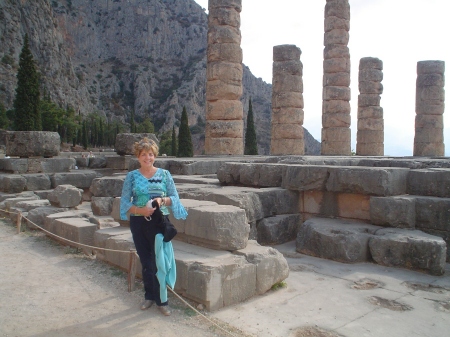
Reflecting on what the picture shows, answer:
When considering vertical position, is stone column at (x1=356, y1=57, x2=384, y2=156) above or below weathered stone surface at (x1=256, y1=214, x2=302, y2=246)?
above

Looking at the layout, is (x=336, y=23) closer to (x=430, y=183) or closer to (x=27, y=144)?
(x=27, y=144)

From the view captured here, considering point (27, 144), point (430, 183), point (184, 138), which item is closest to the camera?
point (430, 183)

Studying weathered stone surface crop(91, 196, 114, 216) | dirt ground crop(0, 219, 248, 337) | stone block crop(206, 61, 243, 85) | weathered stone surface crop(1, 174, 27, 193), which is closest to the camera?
dirt ground crop(0, 219, 248, 337)

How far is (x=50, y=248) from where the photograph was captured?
646 cm

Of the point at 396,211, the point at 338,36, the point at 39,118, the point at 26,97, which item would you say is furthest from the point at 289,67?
the point at 39,118

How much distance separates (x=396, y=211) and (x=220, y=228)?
9.08 ft

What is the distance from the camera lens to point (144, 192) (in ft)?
12.6

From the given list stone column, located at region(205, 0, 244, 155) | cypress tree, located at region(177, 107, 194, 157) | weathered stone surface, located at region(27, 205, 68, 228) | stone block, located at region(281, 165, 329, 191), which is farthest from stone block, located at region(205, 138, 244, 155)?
cypress tree, located at region(177, 107, 194, 157)

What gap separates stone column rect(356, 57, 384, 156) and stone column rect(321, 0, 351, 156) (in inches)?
54.2

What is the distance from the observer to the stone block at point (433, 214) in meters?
5.70

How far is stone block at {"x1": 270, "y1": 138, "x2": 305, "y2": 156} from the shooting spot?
17938mm

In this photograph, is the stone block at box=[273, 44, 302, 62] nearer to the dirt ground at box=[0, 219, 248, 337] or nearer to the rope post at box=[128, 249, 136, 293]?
the dirt ground at box=[0, 219, 248, 337]

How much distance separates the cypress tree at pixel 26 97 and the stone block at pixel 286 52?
74.5 ft

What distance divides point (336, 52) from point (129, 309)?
61.2 ft
